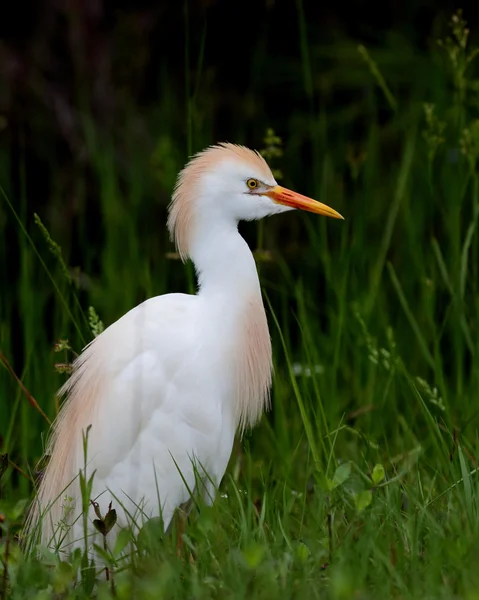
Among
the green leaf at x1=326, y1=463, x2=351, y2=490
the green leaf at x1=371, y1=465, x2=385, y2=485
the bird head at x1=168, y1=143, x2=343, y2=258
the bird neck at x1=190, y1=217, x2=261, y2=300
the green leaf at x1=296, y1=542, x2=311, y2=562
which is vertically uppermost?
the bird head at x1=168, y1=143, x2=343, y2=258

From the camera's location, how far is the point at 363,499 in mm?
2168

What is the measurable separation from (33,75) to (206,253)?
2.30 metres

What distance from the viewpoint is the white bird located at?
8.52 ft

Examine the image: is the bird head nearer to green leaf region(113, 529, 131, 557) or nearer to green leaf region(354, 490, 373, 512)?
green leaf region(354, 490, 373, 512)

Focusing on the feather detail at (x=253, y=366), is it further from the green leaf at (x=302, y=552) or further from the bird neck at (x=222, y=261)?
the green leaf at (x=302, y=552)

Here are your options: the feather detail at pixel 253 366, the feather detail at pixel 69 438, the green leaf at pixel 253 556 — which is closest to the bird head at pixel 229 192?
the feather detail at pixel 253 366

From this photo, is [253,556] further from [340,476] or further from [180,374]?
[180,374]

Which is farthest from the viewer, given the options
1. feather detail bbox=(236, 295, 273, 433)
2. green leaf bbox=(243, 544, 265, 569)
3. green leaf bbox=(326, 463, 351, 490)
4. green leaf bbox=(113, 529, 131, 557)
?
feather detail bbox=(236, 295, 273, 433)

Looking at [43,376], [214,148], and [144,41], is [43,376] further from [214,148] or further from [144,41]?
[144,41]

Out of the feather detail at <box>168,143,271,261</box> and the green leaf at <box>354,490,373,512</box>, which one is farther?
the feather detail at <box>168,143,271,261</box>

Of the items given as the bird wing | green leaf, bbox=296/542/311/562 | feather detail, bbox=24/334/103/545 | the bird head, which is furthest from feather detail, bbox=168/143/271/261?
green leaf, bbox=296/542/311/562

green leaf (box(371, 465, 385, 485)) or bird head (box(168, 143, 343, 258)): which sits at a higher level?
bird head (box(168, 143, 343, 258))

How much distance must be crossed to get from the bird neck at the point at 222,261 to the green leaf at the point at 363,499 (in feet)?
2.24

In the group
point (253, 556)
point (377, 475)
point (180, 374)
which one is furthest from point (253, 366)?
point (253, 556)
